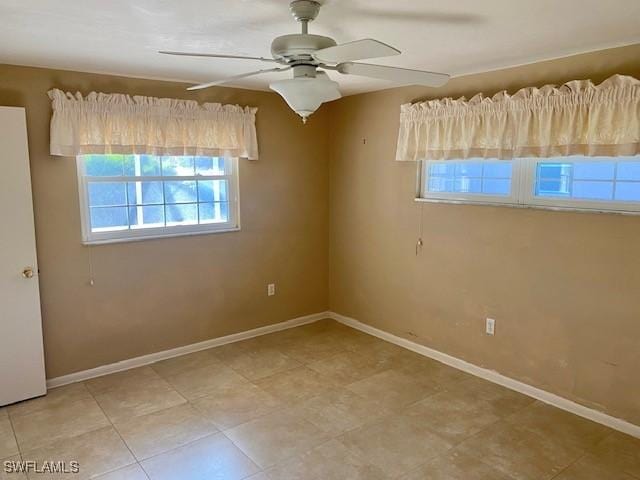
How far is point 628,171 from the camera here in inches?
109

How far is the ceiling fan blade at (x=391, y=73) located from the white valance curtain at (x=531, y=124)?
1136 millimetres

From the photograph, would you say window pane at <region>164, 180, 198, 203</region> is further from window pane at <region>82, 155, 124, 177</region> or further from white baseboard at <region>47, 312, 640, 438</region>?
white baseboard at <region>47, 312, 640, 438</region>

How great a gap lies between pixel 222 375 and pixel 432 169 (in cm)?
235

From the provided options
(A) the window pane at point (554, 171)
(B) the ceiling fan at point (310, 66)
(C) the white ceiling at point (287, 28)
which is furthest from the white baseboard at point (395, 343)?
(B) the ceiling fan at point (310, 66)

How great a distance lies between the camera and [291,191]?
453 cm

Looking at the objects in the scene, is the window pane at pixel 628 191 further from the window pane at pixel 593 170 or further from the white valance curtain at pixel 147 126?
the white valance curtain at pixel 147 126

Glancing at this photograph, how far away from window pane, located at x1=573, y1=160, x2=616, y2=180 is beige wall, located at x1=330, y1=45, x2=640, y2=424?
0.25 meters

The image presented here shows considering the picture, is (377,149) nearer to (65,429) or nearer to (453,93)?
(453,93)

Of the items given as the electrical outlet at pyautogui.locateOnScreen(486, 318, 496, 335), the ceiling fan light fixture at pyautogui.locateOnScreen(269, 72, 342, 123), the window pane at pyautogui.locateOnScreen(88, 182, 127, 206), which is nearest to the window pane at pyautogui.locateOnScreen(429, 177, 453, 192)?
the electrical outlet at pyautogui.locateOnScreen(486, 318, 496, 335)

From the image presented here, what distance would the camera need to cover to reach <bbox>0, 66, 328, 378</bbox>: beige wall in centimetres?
329

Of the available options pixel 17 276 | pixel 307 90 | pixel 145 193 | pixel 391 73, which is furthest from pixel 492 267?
pixel 17 276

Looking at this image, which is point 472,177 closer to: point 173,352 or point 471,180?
point 471,180

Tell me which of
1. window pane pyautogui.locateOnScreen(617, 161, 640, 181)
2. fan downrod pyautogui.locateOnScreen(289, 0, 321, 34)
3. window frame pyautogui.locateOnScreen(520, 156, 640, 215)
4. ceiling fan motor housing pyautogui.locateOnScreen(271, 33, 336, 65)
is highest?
fan downrod pyautogui.locateOnScreen(289, 0, 321, 34)

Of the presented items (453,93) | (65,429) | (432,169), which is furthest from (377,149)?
(65,429)
